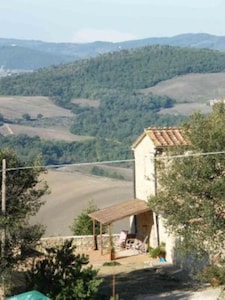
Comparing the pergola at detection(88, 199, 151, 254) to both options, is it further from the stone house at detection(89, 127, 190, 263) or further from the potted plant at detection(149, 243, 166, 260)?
the potted plant at detection(149, 243, 166, 260)

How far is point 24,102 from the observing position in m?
182

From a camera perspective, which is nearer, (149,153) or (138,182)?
(149,153)

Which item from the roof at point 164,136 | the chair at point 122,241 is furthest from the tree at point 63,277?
the chair at point 122,241

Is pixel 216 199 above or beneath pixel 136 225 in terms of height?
above

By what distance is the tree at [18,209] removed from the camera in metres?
21.0

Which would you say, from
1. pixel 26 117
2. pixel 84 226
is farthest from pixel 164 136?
pixel 26 117

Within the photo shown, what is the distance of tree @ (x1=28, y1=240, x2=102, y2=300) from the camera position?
2095 centimetres

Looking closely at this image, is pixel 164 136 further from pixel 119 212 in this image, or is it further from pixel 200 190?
pixel 200 190

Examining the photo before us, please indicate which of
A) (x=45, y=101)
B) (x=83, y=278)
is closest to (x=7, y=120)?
(x=45, y=101)

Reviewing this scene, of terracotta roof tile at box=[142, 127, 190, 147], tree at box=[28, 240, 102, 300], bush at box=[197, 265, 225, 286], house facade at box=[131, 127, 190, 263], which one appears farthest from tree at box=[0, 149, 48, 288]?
terracotta roof tile at box=[142, 127, 190, 147]

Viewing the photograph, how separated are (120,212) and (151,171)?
2.11 metres

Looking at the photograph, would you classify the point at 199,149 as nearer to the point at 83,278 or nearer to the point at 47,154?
the point at 83,278

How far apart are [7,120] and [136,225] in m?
129

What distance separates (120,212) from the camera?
32188 mm
